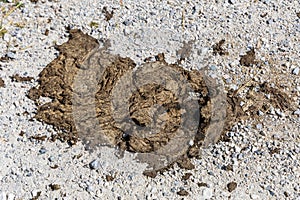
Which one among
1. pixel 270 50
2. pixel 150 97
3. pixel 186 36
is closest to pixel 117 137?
pixel 150 97

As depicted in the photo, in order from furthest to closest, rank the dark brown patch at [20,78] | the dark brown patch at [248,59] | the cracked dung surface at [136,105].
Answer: the dark brown patch at [248,59] < the dark brown patch at [20,78] < the cracked dung surface at [136,105]

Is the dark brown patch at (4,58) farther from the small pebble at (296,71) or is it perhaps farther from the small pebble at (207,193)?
the small pebble at (296,71)

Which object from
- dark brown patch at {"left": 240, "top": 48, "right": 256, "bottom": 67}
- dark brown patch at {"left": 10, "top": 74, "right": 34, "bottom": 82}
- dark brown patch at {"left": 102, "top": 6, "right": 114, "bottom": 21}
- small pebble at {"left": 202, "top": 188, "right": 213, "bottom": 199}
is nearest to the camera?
small pebble at {"left": 202, "top": 188, "right": 213, "bottom": 199}

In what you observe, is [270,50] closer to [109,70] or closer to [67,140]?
[109,70]

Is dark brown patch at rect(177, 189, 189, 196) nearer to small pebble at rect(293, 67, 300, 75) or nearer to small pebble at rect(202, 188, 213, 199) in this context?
small pebble at rect(202, 188, 213, 199)

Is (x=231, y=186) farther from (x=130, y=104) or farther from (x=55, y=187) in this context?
(x=55, y=187)

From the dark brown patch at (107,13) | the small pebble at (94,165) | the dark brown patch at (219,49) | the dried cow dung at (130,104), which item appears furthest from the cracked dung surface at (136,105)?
the dark brown patch at (107,13)

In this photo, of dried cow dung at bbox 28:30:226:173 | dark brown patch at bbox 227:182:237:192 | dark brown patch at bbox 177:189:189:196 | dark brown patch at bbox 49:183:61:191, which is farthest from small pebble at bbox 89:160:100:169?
dark brown patch at bbox 227:182:237:192
